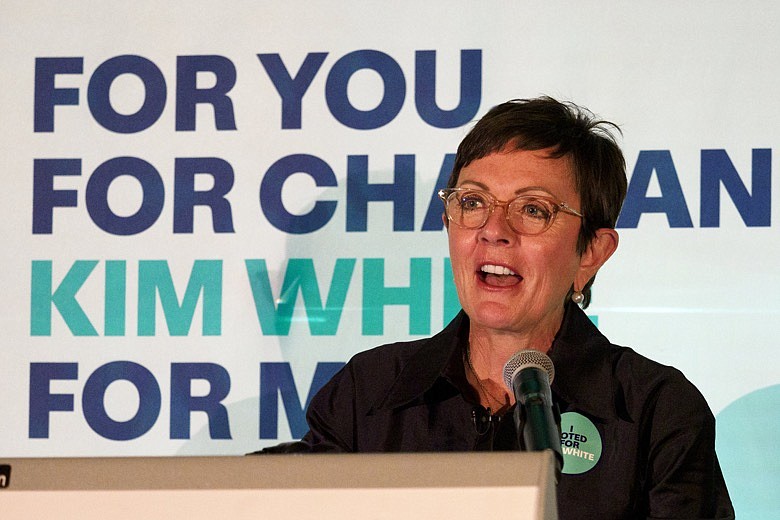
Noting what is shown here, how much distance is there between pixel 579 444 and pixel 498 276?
369 millimetres

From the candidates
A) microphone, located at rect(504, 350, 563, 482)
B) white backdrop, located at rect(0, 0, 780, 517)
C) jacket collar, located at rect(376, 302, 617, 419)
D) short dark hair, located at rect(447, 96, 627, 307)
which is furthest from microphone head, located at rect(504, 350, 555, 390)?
white backdrop, located at rect(0, 0, 780, 517)

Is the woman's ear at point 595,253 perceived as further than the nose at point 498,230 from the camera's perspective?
Yes

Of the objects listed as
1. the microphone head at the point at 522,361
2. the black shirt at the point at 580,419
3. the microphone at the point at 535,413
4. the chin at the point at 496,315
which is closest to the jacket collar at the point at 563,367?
the black shirt at the point at 580,419

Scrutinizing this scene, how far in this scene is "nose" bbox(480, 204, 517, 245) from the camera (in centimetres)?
211

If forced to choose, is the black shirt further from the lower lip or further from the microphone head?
the microphone head

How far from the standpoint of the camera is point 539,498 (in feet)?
2.85

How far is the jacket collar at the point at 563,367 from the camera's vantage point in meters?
2.11

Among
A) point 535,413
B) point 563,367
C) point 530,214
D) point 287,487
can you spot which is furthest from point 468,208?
point 287,487

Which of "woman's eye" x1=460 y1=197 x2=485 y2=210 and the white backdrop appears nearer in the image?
"woman's eye" x1=460 y1=197 x2=485 y2=210

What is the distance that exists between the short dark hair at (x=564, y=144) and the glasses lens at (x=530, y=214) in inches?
3.7

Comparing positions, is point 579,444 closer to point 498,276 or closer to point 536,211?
point 498,276

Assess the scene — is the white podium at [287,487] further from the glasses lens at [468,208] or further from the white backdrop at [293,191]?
A: the white backdrop at [293,191]

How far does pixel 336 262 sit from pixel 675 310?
1.05 metres

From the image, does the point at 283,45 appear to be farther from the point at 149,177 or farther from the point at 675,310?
the point at 675,310
